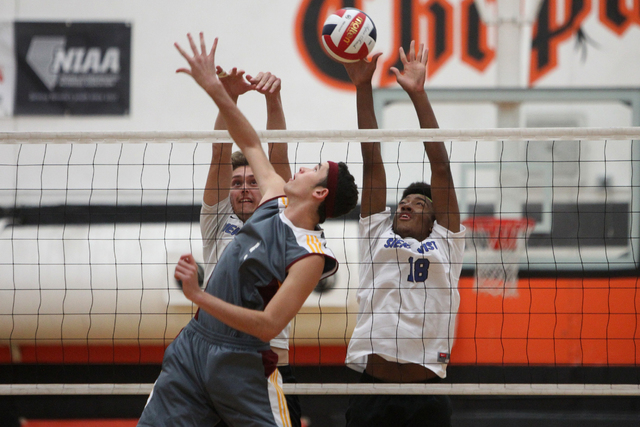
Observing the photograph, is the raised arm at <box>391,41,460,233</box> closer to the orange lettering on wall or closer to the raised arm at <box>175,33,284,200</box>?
the raised arm at <box>175,33,284,200</box>

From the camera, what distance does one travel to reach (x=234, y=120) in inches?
90.4

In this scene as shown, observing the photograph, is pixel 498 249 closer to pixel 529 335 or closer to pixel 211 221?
pixel 529 335

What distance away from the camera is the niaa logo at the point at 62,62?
7570mm

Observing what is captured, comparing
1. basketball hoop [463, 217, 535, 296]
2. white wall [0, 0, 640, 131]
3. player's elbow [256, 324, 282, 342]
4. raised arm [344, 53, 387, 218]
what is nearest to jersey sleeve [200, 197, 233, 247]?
raised arm [344, 53, 387, 218]

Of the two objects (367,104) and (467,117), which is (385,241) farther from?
(467,117)

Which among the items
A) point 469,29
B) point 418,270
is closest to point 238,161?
point 418,270

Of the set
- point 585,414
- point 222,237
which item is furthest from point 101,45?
point 585,414

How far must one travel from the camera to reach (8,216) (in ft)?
22.5

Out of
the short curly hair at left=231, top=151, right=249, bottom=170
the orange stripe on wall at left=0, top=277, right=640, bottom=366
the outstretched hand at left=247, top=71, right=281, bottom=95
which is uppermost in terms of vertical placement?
the outstretched hand at left=247, top=71, right=281, bottom=95

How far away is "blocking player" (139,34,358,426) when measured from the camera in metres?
1.95

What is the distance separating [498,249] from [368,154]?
8.56 feet

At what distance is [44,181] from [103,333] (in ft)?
10.5

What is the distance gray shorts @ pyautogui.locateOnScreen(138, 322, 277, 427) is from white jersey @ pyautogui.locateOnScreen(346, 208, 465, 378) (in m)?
0.90

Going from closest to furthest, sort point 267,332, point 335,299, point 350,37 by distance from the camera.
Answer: point 267,332 < point 350,37 < point 335,299
